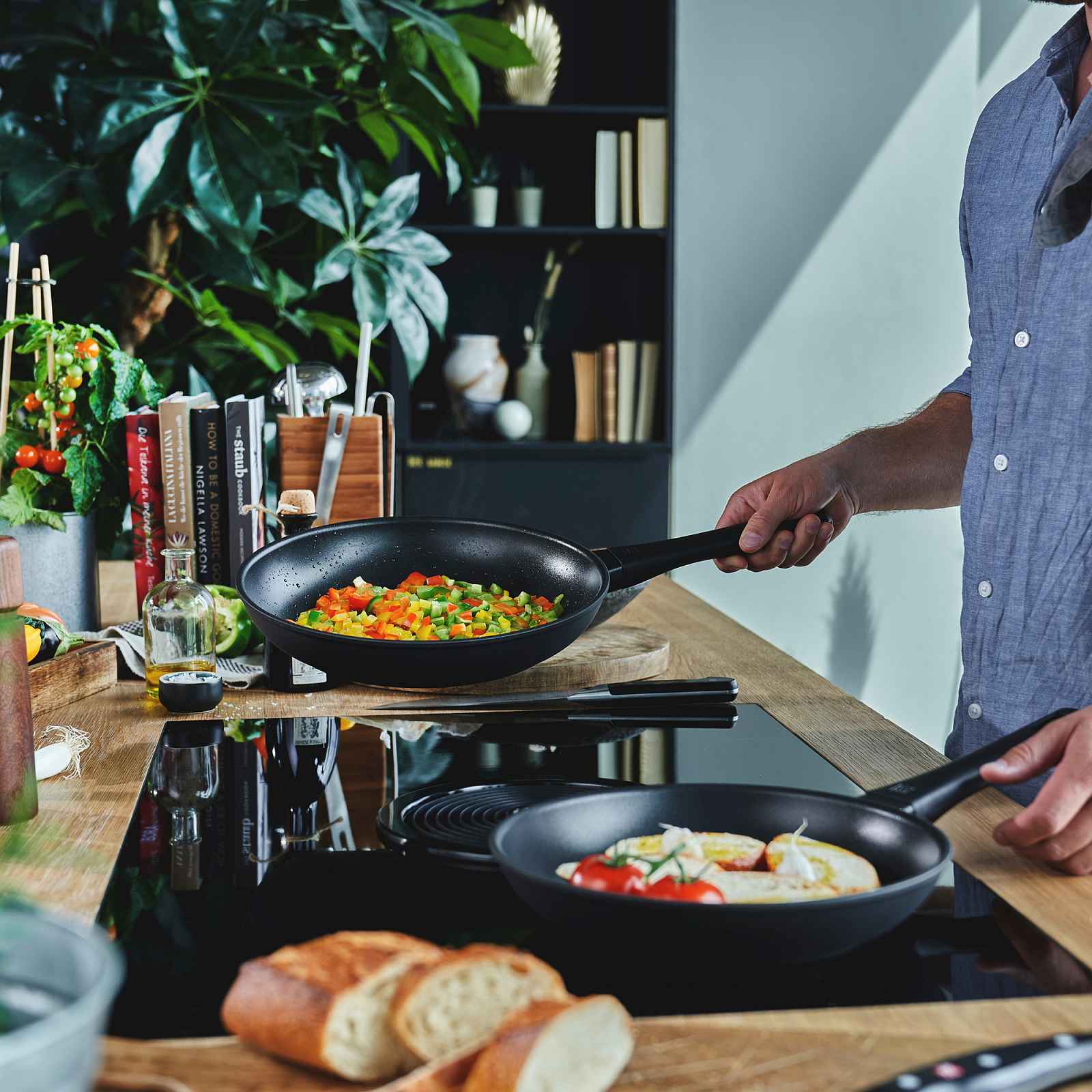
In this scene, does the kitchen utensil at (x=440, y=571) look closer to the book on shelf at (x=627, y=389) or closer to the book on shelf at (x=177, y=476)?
the book on shelf at (x=177, y=476)

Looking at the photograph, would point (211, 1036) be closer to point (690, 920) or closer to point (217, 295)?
point (690, 920)

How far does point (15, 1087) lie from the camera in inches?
16.6

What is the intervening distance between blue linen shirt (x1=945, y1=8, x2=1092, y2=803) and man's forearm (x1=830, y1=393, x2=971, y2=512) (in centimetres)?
19

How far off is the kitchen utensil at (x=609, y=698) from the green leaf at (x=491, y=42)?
100 inches

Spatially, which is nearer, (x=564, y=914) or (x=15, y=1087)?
(x=15, y=1087)

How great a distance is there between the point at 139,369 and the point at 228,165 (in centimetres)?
122

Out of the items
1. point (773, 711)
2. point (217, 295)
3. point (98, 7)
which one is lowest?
point (773, 711)

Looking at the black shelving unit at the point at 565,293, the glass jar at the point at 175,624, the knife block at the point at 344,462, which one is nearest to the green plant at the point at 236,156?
the black shelving unit at the point at 565,293

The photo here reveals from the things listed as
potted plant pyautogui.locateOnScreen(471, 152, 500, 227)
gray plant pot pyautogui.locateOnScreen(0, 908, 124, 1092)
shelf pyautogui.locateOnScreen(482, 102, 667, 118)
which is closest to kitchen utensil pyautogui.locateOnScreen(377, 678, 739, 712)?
gray plant pot pyautogui.locateOnScreen(0, 908, 124, 1092)

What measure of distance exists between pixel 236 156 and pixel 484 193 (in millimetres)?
1133

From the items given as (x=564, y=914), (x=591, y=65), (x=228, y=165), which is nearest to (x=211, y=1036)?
(x=564, y=914)

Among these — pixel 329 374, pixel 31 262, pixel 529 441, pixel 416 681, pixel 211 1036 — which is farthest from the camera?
pixel 529 441

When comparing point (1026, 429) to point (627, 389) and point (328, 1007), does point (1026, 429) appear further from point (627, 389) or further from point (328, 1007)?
point (627, 389)

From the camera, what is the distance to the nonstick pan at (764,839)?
2.20ft
